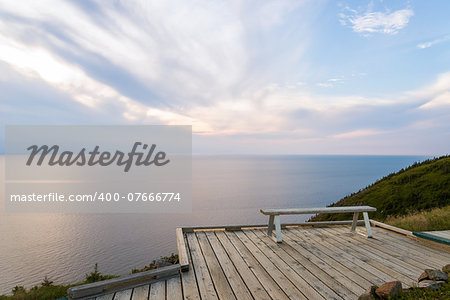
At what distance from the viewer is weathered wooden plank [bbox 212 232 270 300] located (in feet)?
10.2

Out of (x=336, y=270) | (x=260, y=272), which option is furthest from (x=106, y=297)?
(x=336, y=270)

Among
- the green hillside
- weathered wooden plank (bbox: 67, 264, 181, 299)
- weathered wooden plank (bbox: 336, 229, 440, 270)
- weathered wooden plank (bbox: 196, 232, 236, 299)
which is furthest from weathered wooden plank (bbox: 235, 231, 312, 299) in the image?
the green hillside

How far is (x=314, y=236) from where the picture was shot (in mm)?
5906

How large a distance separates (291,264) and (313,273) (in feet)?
1.43

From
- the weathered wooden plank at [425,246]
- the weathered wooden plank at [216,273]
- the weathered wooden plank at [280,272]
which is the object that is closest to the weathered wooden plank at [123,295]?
the weathered wooden plank at [216,273]

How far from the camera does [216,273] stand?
12.1 ft

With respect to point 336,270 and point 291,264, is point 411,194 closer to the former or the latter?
point 336,270

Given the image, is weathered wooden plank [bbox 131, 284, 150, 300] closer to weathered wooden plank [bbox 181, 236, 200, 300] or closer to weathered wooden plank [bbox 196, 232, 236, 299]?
weathered wooden plank [bbox 181, 236, 200, 300]

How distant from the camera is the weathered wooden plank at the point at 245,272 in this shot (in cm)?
309

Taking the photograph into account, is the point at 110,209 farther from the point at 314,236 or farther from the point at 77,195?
the point at 314,236

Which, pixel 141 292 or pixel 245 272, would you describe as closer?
pixel 141 292

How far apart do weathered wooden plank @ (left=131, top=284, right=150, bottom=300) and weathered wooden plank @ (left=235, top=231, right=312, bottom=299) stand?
5.95ft

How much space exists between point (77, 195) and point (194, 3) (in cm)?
3658

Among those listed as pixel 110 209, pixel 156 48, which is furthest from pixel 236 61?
pixel 110 209
